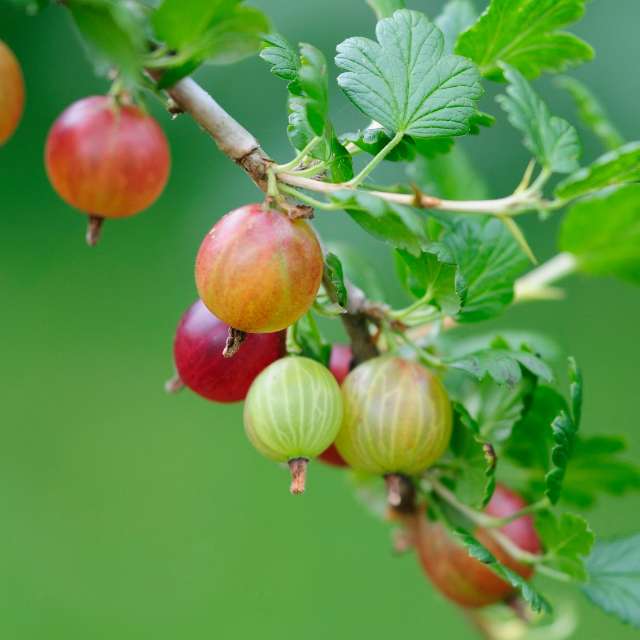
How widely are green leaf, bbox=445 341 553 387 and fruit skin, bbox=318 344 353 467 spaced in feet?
0.41

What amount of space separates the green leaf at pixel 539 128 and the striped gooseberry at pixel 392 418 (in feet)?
0.80

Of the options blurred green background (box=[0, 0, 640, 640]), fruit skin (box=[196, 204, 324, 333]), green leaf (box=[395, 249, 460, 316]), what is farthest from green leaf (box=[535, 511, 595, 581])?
blurred green background (box=[0, 0, 640, 640])

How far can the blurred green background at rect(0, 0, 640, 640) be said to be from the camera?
9.09 feet

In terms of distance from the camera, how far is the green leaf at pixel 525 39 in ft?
Result: 2.89

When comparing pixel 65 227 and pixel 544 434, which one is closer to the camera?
pixel 544 434

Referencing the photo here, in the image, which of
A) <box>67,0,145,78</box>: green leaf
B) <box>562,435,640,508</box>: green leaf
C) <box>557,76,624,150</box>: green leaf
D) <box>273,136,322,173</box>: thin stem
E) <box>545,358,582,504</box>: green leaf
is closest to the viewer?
<box>67,0,145,78</box>: green leaf

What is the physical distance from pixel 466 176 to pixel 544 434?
1.17ft

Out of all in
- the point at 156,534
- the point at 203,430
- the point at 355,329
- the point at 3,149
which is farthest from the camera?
the point at 3,149

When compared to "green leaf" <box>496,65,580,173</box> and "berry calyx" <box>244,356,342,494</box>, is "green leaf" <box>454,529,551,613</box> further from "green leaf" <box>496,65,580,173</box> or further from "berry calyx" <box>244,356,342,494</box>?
"green leaf" <box>496,65,580,173</box>

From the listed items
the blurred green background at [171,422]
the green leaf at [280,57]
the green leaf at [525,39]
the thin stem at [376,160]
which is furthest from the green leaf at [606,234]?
the blurred green background at [171,422]

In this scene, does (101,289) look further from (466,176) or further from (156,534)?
(466,176)

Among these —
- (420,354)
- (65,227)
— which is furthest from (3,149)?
(420,354)

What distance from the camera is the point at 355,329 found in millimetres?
930

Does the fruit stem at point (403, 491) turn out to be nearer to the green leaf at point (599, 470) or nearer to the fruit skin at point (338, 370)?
the fruit skin at point (338, 370)
